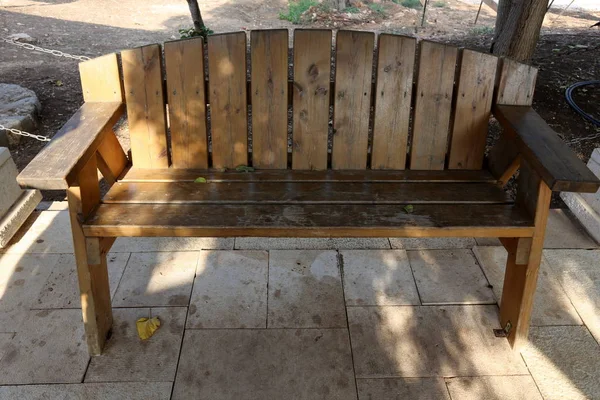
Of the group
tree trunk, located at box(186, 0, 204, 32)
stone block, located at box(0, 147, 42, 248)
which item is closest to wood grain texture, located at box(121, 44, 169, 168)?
stone block, located at box(0, 147, 42, 248)

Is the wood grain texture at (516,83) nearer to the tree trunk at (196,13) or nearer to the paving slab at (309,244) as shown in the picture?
the paving slab at (309,244)

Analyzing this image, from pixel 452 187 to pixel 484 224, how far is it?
395 millimetres

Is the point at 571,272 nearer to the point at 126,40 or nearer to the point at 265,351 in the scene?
the point at 265,351

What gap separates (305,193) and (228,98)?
0.60 m

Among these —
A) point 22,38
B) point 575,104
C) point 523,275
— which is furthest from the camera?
point 22,38

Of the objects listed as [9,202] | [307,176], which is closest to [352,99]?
[307,176]

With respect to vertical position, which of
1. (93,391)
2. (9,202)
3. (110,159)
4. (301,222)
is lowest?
(93,391)

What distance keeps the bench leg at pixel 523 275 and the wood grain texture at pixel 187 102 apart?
1.53 m

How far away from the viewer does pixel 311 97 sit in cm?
268

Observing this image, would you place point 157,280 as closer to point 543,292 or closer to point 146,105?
point 146,105

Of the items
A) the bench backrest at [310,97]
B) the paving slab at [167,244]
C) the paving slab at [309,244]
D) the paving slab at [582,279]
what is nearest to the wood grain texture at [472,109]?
the bench backrest at [310,97]

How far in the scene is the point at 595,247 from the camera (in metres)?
3.26

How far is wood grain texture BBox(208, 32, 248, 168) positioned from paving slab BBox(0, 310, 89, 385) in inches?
41.0

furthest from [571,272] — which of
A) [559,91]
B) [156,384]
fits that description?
[559,91]
